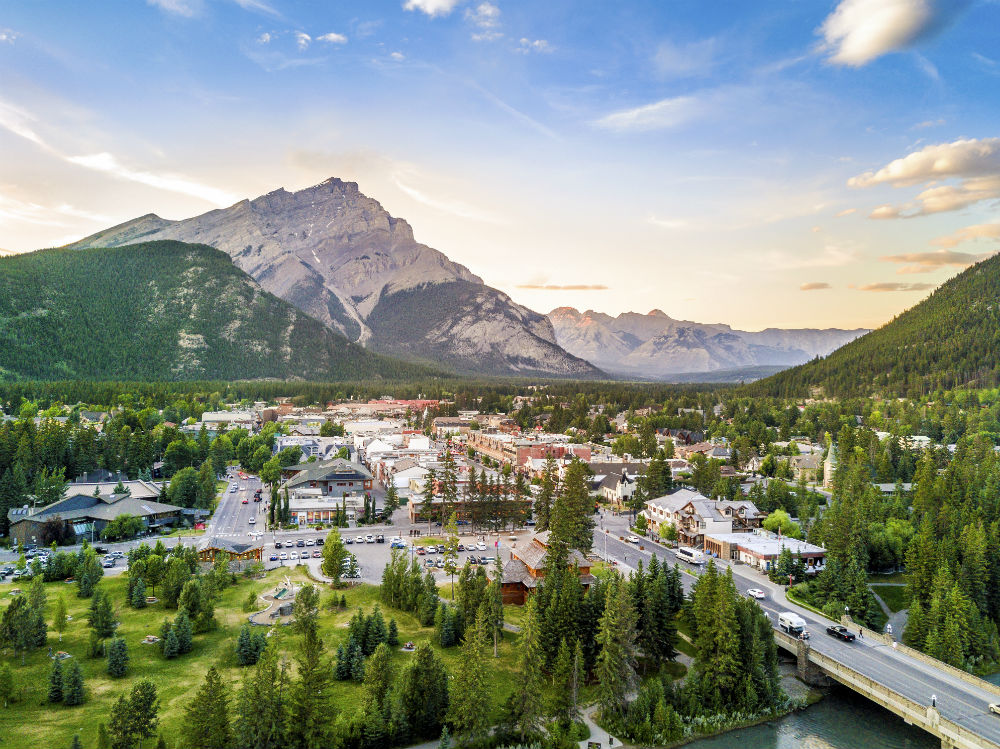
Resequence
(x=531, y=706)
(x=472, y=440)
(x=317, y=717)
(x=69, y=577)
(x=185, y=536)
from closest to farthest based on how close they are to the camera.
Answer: (x=317, y=717) → (x=531, y=706) → (x=69, y=577) → (x=185, y=536) → (x=472, y=440)

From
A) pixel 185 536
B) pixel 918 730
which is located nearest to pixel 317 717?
pixel 918 730

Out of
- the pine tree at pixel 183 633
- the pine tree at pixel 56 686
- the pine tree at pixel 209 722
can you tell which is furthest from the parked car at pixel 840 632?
the pine tree at pixel 56 686

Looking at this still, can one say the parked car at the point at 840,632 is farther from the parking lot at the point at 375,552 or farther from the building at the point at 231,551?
the building at the point at 231,551

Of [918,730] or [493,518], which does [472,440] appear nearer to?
[493,518]

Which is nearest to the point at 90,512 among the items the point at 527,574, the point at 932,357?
the point at 527,574

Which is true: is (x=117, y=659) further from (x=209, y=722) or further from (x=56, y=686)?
(x=209, y=722)

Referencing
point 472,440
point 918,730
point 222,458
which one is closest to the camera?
point 918,730

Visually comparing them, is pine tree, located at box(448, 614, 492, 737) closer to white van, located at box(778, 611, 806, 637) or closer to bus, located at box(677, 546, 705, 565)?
white van, located at box(778, 611, 806, 637)
